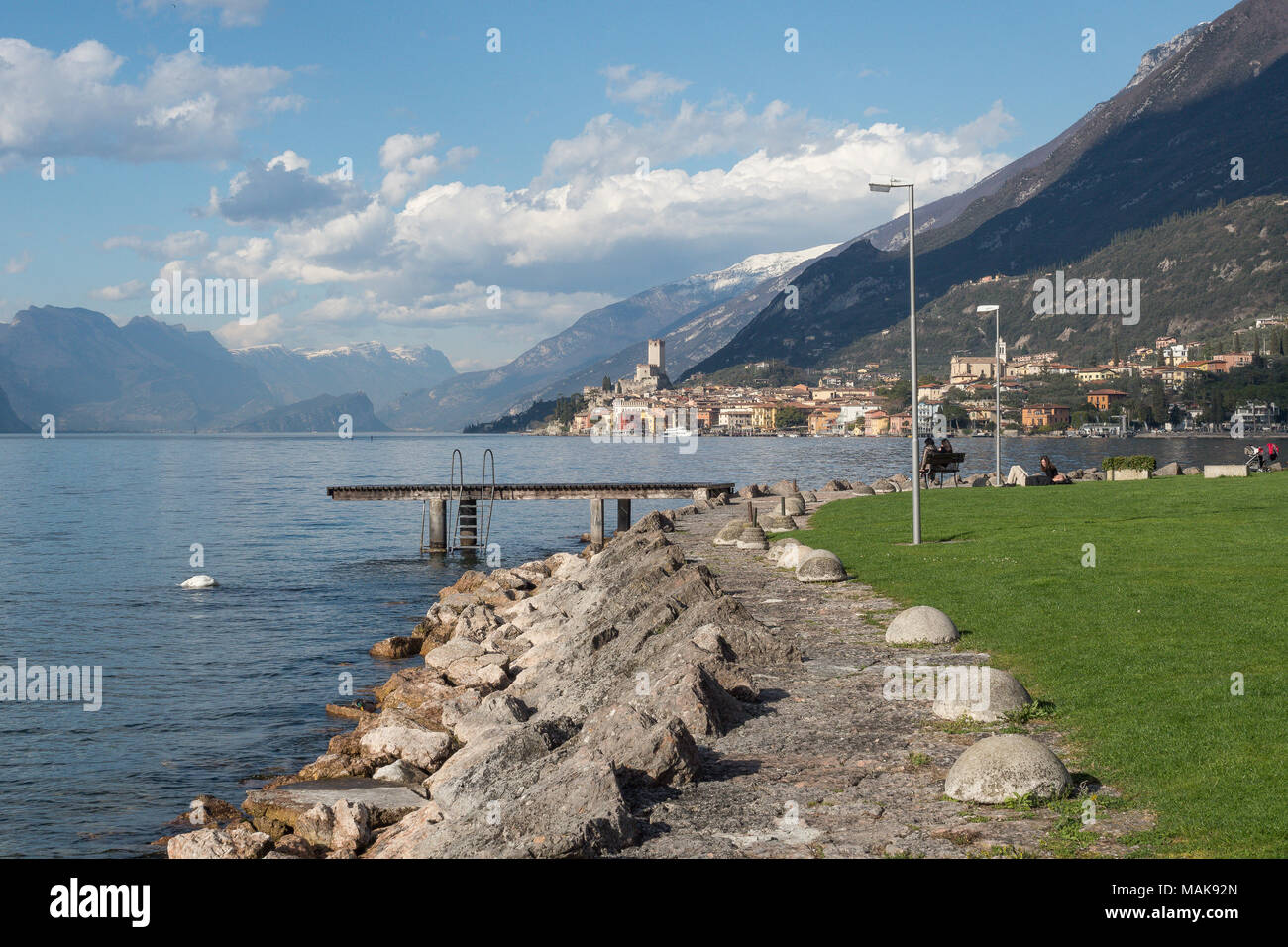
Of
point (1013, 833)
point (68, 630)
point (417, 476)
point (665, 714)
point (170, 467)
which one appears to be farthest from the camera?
point (170, 467)

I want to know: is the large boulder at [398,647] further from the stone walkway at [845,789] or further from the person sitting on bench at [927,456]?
the person sitting on bench at [927,456]

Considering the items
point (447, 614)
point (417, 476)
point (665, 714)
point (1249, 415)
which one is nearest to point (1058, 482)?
point (447, 614)

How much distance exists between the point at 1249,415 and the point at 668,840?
192572mm

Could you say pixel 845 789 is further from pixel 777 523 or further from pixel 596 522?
pixel 596 522

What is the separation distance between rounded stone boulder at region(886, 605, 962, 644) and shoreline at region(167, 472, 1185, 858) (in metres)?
0.29

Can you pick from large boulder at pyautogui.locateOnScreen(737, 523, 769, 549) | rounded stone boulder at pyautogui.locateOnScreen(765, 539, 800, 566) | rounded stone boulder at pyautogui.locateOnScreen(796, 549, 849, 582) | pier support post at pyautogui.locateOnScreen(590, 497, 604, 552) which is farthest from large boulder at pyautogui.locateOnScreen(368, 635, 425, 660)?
pier support post at pyautogui.locateOnScreen(590, 497, 604, 552)

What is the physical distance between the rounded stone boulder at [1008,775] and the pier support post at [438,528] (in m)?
41.7

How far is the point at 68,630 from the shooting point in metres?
29.8

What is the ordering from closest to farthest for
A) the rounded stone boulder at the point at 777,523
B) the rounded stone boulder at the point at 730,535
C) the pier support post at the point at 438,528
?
the rounded stone boulder at the point at 730,535 < the rounded stone boulder at the point at 777,523 < the pier support post at the point at 438,528

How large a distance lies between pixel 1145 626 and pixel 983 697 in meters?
4.43

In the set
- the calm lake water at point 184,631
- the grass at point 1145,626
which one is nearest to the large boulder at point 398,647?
the calm lake water at point 184,631

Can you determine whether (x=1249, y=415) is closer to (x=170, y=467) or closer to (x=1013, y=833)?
(x=170, y=467)

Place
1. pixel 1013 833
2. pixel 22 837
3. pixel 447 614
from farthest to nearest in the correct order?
pixel 447 614, pixel 22 837, pixel 1013 833

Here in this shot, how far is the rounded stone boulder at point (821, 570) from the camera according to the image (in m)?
20.4
